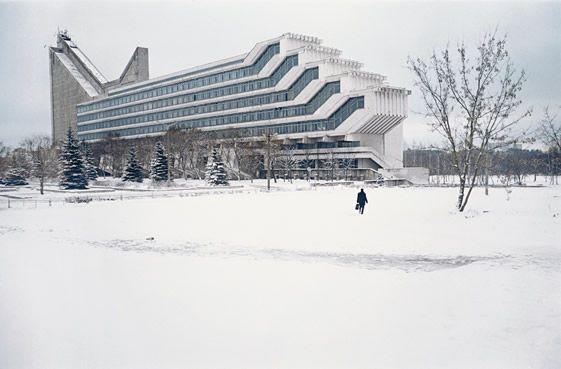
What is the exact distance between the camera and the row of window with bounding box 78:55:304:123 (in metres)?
60.6

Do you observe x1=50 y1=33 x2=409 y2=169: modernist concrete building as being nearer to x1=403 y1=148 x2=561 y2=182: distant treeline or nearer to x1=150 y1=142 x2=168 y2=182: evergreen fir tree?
x1=150 y1=142 x2=168 y2=182: evergreen fir tree

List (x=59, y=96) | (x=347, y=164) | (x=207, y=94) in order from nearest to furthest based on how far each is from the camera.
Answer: (x=59, y=96) → (x=347, y=164) → (x=207, y=94)

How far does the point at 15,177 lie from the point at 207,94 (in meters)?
60.9

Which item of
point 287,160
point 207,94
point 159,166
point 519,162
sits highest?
point 207,94

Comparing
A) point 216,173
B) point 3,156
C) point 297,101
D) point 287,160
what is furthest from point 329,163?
point 3,156

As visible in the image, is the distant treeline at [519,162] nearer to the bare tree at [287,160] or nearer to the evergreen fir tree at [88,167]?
the bare tree at [287,160]

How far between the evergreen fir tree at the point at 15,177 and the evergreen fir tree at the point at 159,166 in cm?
3414

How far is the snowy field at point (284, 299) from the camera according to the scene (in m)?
4.48

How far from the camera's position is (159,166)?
46156 mm

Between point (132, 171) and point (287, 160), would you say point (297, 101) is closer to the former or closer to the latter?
point (287, 160)

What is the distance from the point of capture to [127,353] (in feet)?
14.8

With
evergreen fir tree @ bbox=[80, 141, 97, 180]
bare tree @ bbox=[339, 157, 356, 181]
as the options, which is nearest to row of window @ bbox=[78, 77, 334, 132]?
bare tree @ bbox=[339, 157, 356, 181]

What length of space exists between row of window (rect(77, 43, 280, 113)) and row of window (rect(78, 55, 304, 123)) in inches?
48.9

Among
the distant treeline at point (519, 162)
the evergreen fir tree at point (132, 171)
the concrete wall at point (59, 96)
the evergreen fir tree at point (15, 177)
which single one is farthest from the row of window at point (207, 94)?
the evergreen fir tree at point (15, 177)
